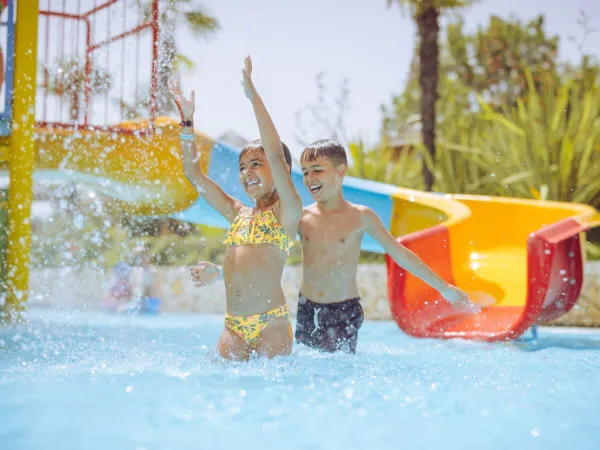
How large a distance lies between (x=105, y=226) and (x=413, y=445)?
7475 millimetres

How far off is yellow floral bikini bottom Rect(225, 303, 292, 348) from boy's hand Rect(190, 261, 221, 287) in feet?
0.70

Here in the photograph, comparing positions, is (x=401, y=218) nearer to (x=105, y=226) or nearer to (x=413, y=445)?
(x=413, y=445)

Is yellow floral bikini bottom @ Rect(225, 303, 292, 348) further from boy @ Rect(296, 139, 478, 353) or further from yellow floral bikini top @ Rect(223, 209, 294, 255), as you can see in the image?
boy @ Rect(296, 139, 478, 353)

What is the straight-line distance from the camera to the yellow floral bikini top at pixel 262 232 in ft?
10.2

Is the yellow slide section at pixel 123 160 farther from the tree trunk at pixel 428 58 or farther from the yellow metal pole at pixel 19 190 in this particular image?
the tree trunk at pixel 428 58

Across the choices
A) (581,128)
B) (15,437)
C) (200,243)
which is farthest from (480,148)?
(15,437)

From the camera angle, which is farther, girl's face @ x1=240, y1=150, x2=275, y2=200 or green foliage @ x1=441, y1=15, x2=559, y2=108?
green foliage @ x1=441, y1=15, x2=559, y2=108

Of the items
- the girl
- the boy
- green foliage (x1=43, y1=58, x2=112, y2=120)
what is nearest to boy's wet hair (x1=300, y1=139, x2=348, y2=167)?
the boy

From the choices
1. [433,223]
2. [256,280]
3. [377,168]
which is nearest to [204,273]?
[256,280]

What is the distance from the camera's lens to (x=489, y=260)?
5.37 meters

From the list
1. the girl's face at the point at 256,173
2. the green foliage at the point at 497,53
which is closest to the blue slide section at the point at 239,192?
the girl's face at the point at 256,173

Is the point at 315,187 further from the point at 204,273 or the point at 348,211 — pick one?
the point at 204,273

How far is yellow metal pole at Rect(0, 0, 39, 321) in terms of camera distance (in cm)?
493

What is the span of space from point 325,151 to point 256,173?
0.53 meters
